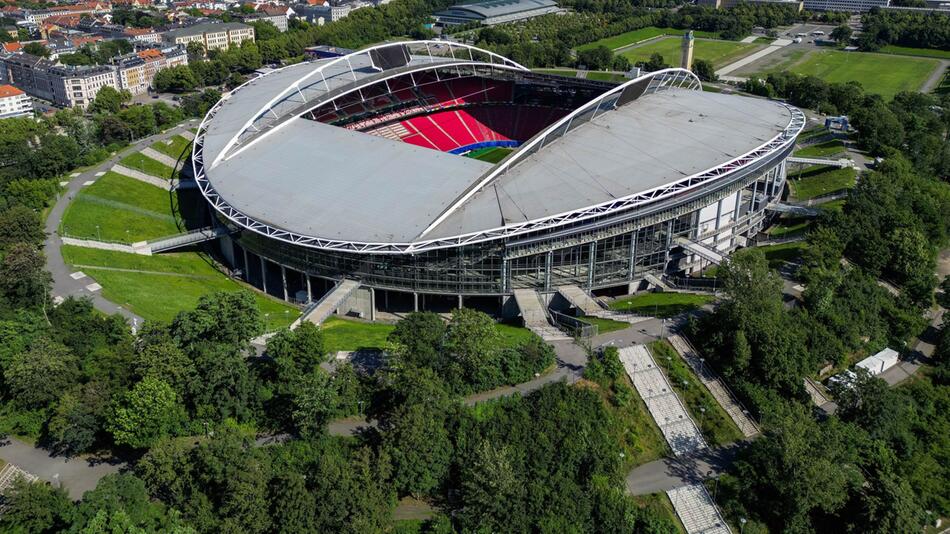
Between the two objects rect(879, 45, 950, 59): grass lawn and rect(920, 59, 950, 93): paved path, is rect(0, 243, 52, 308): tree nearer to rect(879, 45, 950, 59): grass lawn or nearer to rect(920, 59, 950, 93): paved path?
rect(920, 59, 950, 93): paved path

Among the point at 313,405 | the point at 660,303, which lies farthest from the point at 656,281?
the point at 313,405

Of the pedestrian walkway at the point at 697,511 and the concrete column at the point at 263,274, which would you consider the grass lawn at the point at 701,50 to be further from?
the pedestrian walkway at the point at 697,511

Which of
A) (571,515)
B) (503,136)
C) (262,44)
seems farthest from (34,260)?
(262,44)

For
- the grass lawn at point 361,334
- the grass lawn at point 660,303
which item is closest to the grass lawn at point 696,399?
the grass lawn at point 660,303

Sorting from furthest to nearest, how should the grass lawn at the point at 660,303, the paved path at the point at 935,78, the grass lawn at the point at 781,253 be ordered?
the paved path at the point at 935,78, the grass lawn at the point at 781,253, the grass lawn at the point at 660,303

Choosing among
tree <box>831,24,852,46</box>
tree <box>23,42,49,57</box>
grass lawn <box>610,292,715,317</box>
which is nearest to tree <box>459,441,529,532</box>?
grass lawn <box>610,292,715,317</box>

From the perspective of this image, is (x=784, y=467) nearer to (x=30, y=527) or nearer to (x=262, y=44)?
(x=30, y=527)
